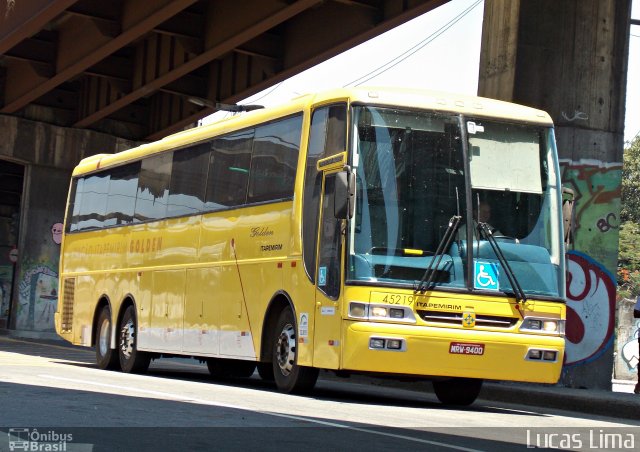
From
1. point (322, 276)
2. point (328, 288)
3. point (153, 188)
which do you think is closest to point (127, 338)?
point (153, 188)

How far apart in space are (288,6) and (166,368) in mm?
8637

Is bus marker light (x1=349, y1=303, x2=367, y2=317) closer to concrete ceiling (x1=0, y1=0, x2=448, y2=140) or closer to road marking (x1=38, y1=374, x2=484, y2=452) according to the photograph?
road marking (x1=38, y1=374, x2=484, y2=452)

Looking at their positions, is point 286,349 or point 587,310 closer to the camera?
point 286,349

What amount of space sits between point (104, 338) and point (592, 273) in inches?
313

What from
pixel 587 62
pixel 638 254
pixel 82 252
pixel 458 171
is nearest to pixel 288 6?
pixel 82 252

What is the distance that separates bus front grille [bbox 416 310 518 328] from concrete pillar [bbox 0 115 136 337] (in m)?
25.9

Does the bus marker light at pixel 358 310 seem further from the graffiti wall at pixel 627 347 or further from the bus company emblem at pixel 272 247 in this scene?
the graffiti wall at pixel 627 347

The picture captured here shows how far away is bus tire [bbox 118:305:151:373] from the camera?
1956 centimetres

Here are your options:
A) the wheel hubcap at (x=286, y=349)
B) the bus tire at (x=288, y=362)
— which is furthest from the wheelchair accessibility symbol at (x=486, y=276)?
the wheel hubcap at (x=286, y=349)

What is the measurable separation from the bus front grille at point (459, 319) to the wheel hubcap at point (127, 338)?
24.5 ft

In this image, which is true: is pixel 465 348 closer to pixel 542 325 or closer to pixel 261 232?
pixel 542 325

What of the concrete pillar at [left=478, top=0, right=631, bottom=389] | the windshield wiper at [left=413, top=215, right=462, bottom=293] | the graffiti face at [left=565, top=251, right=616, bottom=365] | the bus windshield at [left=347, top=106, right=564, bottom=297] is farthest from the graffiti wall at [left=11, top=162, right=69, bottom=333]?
the windshield wiper at [left=413, top=215, right=462, bottom=293]

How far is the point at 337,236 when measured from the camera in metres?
13.6

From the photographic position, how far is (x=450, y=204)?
539 inches
